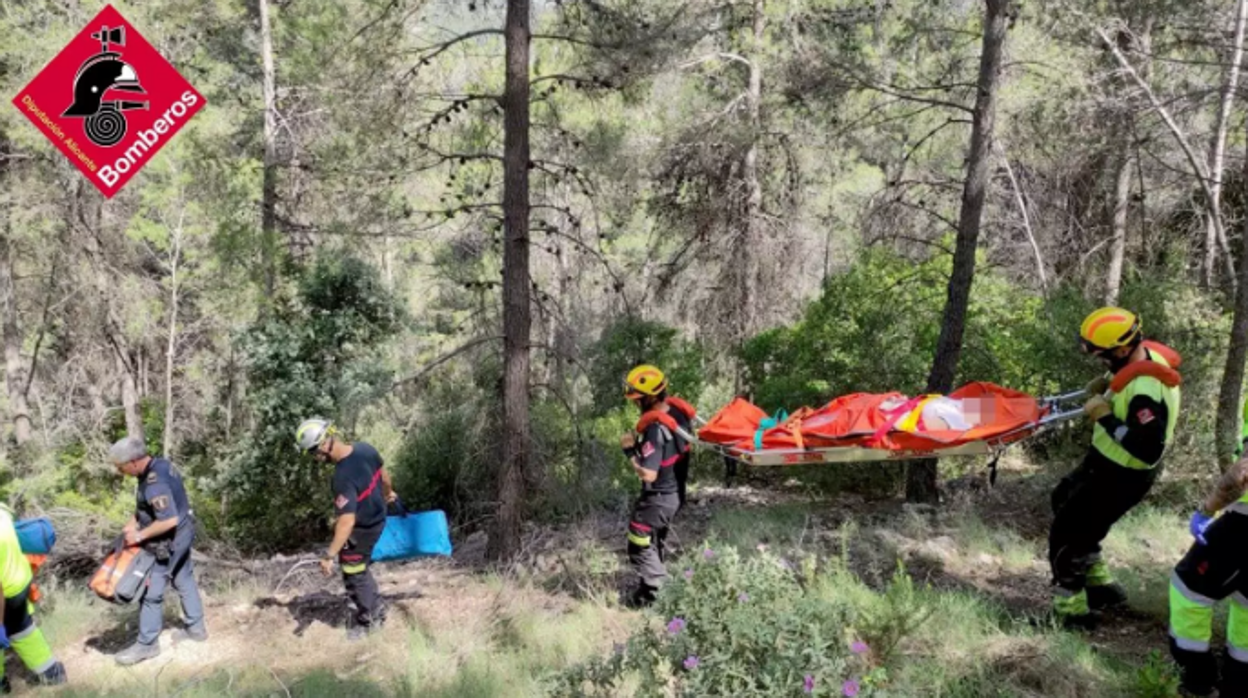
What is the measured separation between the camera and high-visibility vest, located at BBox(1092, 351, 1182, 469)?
4637mm

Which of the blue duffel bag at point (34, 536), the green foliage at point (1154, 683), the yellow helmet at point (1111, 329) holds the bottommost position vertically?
the green foliage at point (1154, 683)

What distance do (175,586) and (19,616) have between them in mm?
1042

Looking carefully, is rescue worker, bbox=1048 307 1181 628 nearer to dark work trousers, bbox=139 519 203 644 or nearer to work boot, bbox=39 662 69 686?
dark work trousers, bbox=139 519 203 644

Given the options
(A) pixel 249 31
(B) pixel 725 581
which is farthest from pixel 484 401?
(A) pixel 249 31

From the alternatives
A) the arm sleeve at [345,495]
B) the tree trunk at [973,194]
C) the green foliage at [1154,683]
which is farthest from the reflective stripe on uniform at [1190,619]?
the arm sleeve at [345,495]

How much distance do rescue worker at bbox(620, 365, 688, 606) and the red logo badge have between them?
11.3m

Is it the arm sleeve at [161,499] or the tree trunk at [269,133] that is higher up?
the tree trunk at [269,133]

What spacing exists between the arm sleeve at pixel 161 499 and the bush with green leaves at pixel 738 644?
13.2ft

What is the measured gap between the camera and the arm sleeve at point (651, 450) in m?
6.01

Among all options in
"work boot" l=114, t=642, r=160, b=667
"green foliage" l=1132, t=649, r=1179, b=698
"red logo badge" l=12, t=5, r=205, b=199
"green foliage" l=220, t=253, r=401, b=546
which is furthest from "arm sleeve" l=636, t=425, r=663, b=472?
"red logo badge" l=12, t=5, r=205, b=199

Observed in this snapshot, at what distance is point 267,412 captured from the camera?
12672 millimetres

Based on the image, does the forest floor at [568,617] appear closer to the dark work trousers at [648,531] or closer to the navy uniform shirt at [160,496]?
the dark work trousers at [648,531]

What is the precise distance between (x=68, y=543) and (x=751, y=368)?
10493 millimetres

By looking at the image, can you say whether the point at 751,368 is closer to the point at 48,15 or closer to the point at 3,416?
the point at 48,15
